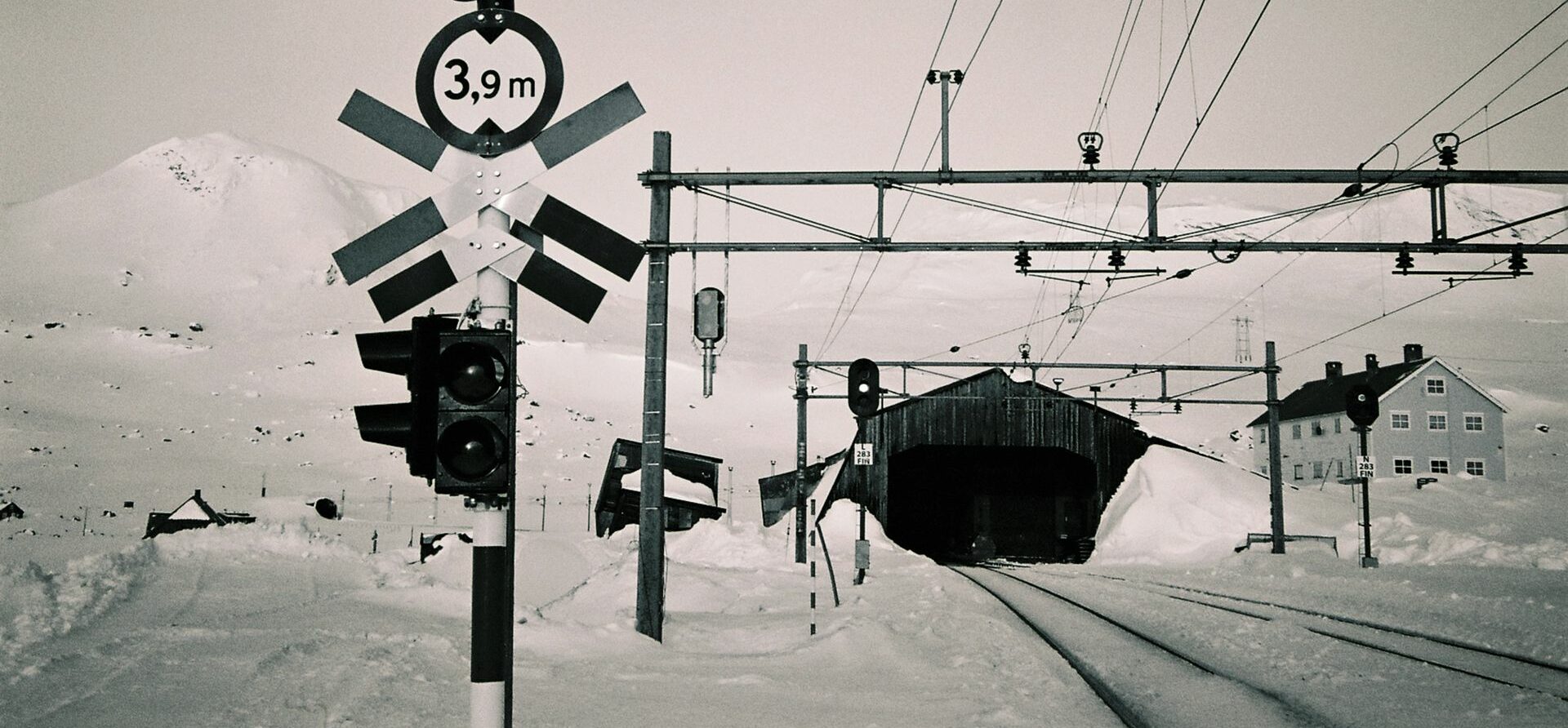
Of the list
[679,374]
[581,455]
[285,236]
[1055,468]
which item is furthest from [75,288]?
[1055,468]

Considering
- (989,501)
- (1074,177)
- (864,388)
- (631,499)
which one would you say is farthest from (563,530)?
(1074,177)

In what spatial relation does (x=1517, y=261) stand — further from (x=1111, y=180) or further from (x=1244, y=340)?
(x=1244, y=340)

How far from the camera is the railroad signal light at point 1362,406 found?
2920 centimetres

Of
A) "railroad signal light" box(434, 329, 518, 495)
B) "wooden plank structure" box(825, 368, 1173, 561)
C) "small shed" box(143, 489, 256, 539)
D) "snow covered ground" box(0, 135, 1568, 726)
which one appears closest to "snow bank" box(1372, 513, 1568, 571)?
"snow covered ground" box(0, 135, 1568, 726)

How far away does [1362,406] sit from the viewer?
29406 mm

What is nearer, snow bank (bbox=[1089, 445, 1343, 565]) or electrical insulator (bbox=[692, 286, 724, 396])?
electrical insulator (bbox=[692, 286, 724, 396])

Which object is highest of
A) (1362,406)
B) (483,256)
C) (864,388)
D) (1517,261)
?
(1517,261)

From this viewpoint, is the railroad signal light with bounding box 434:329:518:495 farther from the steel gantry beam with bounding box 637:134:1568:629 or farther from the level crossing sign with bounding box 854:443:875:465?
the level crossing sign with bounding box 854:443:875:465

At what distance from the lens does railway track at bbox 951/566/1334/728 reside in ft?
31.3

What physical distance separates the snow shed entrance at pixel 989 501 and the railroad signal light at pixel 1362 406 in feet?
68.4

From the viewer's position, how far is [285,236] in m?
166

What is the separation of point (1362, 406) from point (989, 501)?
27.1 metres

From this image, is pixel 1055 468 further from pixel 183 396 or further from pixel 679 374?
pixel 183 396

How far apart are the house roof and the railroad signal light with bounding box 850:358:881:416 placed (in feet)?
187
